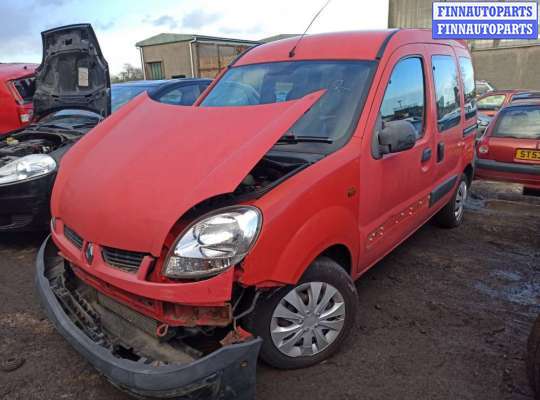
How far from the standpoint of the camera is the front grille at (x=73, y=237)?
236 cm

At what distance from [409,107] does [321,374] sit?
2066 millimetres

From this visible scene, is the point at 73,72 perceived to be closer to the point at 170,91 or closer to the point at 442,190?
the point at 170,91

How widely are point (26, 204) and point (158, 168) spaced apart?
7.76ft

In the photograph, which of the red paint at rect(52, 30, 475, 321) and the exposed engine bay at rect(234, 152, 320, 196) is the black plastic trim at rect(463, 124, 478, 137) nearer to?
the red paint at rect(52, 30, 475, 321)

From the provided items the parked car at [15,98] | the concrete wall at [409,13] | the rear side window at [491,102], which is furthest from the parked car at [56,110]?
the concrete wall at [409,13]

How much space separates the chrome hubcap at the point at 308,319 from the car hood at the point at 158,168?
75cm

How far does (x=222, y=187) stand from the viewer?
79.2 inches

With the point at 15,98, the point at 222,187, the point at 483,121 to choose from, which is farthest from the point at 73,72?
the point at 483,121

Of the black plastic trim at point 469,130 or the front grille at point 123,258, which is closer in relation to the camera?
the front grille at point 123,258

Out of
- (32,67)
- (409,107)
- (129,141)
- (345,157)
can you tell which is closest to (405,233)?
(409,107)

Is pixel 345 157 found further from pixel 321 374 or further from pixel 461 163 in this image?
pixel 461 163

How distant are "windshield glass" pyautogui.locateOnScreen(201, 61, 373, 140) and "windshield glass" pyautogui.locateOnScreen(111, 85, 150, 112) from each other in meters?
3.09

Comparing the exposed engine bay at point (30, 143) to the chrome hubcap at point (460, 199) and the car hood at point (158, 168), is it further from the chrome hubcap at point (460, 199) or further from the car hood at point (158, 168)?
the chrome hubcap at point (460, 199)

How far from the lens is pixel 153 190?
83.0 inches
